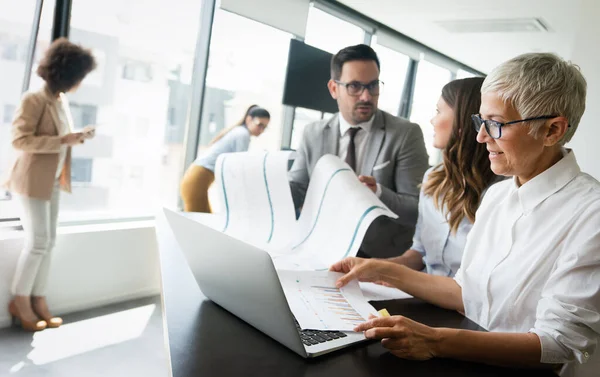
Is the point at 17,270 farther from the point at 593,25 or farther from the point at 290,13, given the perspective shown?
the point at 593,25

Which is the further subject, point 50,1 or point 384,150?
point 50,1

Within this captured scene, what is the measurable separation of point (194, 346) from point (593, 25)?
11.7ft

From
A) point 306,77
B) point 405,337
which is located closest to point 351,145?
point 306,77

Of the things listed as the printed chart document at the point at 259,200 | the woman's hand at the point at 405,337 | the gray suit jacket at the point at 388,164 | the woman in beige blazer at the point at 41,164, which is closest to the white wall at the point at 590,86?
the gray suit jacket at the point at 388,164

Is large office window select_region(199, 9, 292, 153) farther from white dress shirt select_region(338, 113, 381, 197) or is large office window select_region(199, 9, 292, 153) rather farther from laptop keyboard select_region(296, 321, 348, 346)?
laptop keyboard select_region(296, 321, 348, 346)

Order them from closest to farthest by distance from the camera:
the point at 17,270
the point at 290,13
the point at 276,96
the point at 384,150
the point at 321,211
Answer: the point at 321,211 < the point at 384,150 < the point at 17,270 < the point at 290,13 < the point at 276,96

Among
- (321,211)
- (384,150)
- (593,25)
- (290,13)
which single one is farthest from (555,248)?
(290,13)

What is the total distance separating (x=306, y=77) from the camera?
8.81 feet

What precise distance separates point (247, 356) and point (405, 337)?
280mm

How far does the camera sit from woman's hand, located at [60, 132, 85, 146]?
117 inches

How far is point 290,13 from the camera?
156 inches

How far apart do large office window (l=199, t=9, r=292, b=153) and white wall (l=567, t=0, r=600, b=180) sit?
2.29 meters

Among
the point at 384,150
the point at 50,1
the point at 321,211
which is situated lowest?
the point at 321,211

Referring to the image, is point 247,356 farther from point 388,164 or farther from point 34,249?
point 34,249
